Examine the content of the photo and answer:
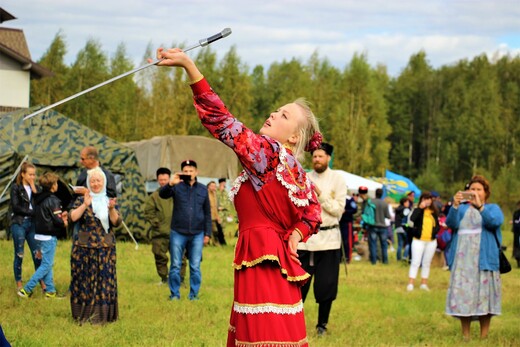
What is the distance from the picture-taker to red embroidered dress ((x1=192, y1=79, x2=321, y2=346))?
5.49m

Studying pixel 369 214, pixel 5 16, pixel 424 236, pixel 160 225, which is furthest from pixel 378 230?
pixel 5 16

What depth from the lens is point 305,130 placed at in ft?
19.0

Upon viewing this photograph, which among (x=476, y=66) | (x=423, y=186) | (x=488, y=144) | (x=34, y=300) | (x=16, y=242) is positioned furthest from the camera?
(x=476, y=66)

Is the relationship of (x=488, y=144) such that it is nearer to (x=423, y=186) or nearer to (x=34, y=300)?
(x=423, y=186)

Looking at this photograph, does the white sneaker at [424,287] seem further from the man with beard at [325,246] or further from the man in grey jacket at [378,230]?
the man with beard at [325,246]

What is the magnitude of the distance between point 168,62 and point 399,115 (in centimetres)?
7486

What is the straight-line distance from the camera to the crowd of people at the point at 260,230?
5.50 metres

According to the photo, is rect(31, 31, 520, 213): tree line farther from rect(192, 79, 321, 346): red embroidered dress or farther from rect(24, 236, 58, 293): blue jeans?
rect(192, 79, 321, 346): red embroidered dress

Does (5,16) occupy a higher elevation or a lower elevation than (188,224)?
higher

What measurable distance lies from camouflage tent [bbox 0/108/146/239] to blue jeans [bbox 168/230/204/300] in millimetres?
8690

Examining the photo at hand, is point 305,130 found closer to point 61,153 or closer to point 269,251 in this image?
point 269,251

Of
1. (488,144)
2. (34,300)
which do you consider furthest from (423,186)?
(34,300)

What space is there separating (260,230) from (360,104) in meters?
62.1

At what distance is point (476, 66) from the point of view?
78125 millimetres
